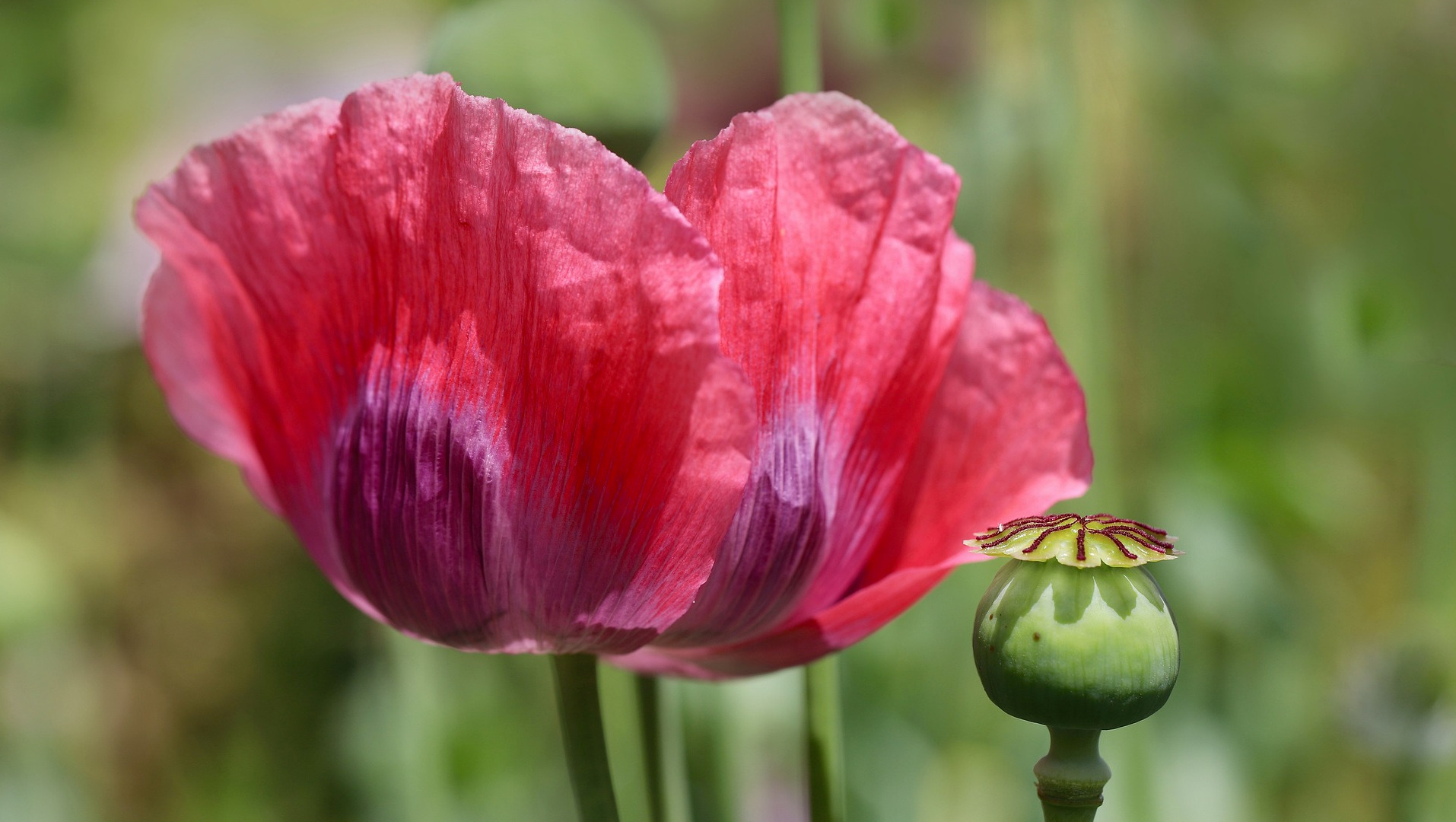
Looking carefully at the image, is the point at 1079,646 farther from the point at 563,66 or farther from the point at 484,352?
the point at 563,66

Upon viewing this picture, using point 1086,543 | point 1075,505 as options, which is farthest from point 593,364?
point 1075,505

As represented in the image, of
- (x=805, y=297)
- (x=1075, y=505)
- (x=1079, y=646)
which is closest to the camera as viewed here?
(x=1079, y=646)

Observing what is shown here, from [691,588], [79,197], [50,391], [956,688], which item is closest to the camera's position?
[691,588]

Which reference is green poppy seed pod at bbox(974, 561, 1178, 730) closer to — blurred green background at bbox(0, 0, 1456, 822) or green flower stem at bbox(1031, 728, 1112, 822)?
green flower stem at bbox(1031, 728, 1112, 822)

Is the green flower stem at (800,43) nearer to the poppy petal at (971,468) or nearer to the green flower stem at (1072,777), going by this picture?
the poppy petal at (971,468)

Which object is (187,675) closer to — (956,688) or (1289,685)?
(956,688)

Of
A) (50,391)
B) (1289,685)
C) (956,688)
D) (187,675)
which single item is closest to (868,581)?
(956,688)

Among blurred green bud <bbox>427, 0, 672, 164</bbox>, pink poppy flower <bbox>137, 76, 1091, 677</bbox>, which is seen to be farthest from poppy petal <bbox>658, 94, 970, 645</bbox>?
blurred green bud <bbox>427, 0, 672, 164</bbox>
